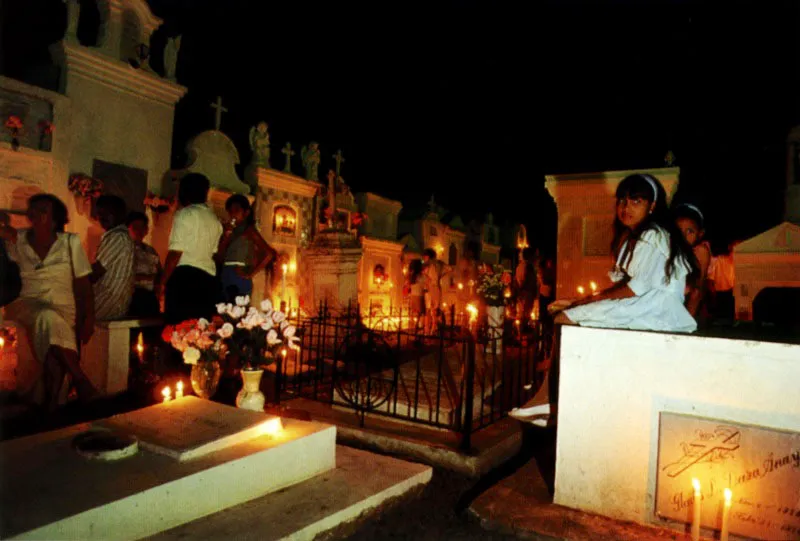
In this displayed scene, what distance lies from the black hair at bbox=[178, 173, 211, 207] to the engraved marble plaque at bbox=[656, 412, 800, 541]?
4.50 metres

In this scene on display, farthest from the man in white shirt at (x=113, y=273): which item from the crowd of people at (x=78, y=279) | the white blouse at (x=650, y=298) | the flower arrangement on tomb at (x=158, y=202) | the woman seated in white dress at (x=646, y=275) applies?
the white blouse at (x=650, y=298)

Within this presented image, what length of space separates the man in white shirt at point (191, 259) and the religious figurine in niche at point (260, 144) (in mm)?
7620

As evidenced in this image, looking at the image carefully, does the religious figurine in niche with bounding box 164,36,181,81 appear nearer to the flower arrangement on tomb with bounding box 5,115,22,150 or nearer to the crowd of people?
the flower arrangement on tomb with bounding box 5,115,22,150

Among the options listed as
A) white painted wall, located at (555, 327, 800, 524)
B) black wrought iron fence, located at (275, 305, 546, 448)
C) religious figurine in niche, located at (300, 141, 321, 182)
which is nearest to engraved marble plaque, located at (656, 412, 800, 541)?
white painted wall, located at (555, 327, 800, 524)

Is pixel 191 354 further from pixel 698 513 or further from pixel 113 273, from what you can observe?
pixel 698 513

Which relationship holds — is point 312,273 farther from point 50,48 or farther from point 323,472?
point 323,472

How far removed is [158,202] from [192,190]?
194 inches

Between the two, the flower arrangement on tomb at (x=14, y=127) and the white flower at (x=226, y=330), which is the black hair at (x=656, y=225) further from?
the flower arrangement on tomb at (x=14, y=127)

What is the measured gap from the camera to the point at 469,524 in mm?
3146

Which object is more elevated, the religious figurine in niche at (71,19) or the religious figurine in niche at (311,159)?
the religious figurine in niche at (71,19)

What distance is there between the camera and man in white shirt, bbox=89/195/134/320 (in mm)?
5133

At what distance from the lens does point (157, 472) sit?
8.32ft

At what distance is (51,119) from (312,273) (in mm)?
5641

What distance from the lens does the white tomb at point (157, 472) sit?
85.0 inches
